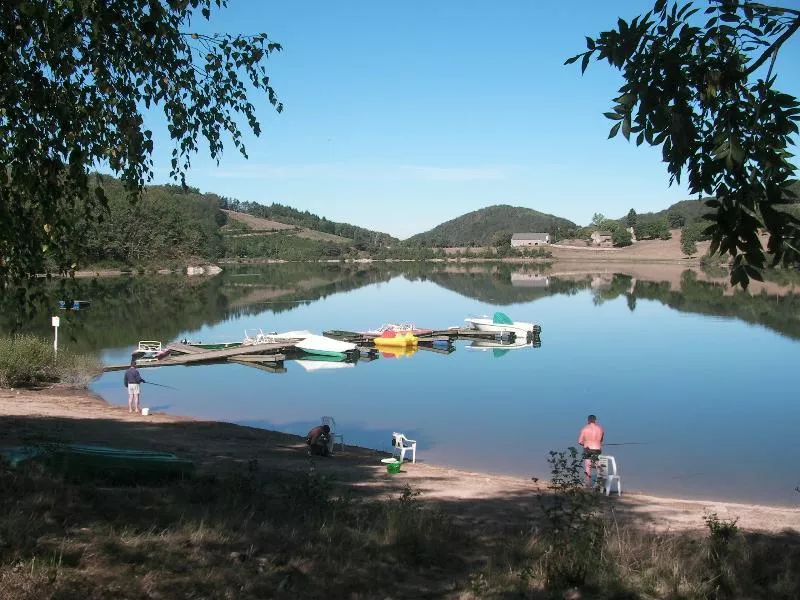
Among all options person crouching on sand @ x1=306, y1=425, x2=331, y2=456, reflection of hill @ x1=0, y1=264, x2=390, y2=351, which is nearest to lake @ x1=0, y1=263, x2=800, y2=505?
reflection of hill @ x1=0, y1=264, x2=390, y2=351

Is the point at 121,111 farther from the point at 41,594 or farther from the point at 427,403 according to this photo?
the point at 427,403

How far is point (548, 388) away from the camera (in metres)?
25.6

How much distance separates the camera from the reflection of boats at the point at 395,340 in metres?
37.9

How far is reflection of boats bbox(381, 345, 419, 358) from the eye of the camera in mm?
35844

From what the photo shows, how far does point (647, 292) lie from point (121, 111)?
6989cm

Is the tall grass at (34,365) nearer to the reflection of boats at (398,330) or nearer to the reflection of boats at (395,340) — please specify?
the reflection of boats at (395,340)

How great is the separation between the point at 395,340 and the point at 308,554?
106 ft

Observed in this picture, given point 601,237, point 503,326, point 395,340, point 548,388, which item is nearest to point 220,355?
point 395,340

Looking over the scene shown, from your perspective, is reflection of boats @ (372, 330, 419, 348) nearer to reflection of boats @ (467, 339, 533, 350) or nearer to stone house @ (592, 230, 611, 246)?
reflection of boats @ (467, 339, 533, 350)

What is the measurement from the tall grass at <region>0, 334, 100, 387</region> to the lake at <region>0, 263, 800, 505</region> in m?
1.06

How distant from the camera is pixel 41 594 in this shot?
4.30 meters

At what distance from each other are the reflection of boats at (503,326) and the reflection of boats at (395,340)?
17.5 ft

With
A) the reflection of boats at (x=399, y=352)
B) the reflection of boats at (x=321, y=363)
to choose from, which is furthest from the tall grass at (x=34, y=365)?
the reflection of boats at (x=399, y=352)

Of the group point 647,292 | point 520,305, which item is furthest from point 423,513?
point 647,292
